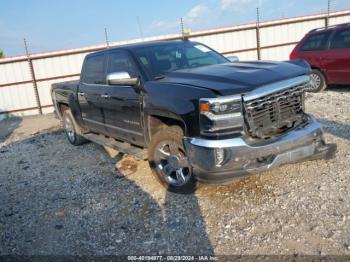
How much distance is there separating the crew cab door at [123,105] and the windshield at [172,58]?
0.19 metres

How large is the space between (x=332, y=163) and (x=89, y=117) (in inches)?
157

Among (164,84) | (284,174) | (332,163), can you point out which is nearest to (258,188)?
(284,174)

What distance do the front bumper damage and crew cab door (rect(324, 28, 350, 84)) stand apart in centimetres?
638

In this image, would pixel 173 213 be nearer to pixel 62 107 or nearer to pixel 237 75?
pixel 237 75

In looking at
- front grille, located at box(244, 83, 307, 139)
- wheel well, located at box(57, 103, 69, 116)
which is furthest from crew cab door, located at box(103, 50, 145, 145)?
wheel well, located at box(57, 103, 69, 116)

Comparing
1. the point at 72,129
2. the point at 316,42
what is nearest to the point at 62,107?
the point at 72,129

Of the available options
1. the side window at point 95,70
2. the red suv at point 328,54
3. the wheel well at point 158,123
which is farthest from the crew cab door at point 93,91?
the red suv at point 328,54

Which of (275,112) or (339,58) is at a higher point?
(275,112)

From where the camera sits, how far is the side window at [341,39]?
9539 mm

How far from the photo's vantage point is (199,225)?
12.5 ft

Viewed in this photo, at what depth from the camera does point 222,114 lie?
3.69m

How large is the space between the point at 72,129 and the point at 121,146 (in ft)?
7.69

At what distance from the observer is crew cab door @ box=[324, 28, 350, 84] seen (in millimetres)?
9461

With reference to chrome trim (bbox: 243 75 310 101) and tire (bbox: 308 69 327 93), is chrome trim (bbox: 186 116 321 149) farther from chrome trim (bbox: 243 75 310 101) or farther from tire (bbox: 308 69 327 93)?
tire (bbox: 308 69 327 93)
